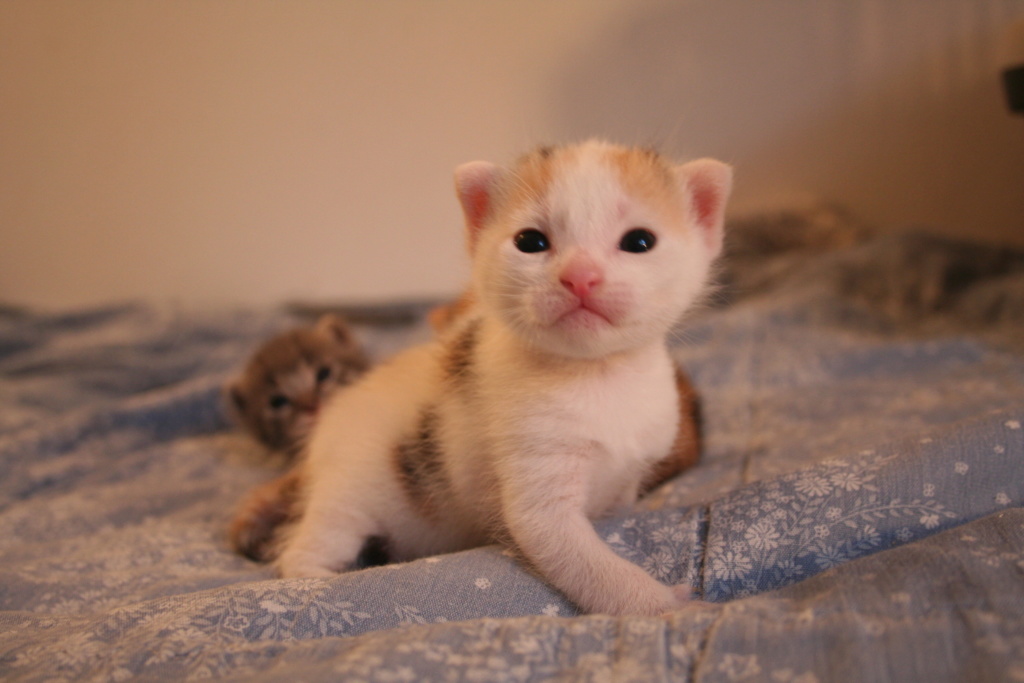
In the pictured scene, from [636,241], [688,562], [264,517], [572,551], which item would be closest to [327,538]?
[264,517]

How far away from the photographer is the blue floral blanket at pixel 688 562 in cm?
67

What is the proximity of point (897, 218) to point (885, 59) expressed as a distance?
0.63 metres

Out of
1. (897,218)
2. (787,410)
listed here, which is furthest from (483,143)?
(787,410)

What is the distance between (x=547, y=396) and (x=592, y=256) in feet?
0.69

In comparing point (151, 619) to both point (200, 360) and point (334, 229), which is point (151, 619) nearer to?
point (200, 360)

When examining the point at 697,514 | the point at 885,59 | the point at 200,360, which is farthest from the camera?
the point at 885,59

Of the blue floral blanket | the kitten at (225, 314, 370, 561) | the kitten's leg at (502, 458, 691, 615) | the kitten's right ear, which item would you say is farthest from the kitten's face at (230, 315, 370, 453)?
the kitten's leg at (502, 458, 691, 615)

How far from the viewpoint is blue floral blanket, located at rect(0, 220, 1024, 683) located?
67 cm

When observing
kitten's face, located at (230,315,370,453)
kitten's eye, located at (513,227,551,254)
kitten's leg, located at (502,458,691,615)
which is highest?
kitten's eye, located at (513,227,551,254)

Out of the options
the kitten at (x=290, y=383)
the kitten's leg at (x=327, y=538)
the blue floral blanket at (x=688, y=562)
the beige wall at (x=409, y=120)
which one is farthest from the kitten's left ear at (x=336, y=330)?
the beige wall at (x=409, y=120)

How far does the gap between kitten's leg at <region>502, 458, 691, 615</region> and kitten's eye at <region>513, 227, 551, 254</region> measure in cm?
30

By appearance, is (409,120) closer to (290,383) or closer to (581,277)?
(290,383)

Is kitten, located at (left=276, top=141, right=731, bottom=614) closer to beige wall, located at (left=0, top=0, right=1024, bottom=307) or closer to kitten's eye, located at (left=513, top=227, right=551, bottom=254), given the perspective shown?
kitten's eye, located at (left=513, top=227, right=551, bottom=254)

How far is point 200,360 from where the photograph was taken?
2383 millimetres
